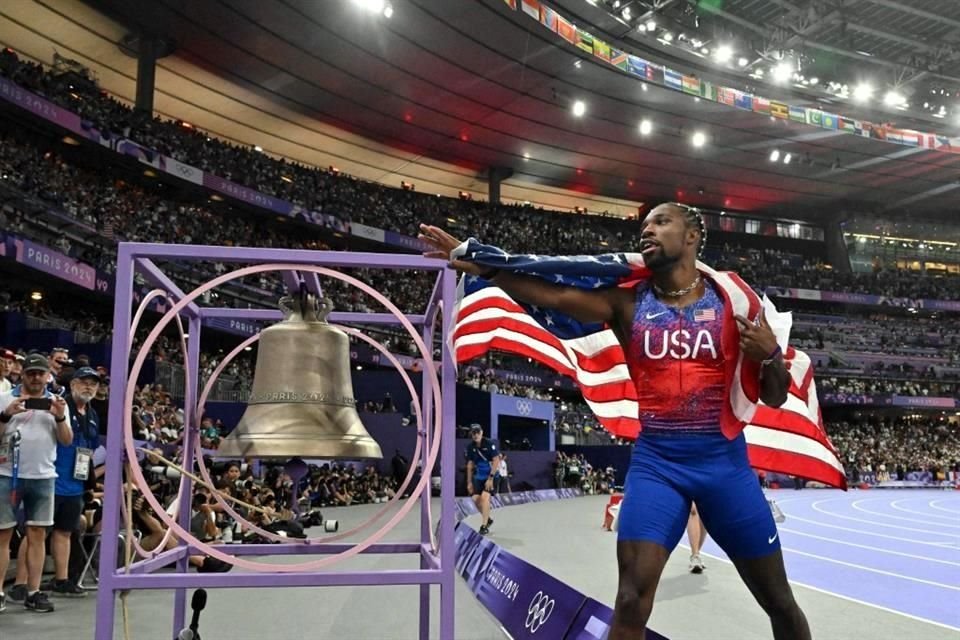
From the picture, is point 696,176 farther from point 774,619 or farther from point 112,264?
point 774,619

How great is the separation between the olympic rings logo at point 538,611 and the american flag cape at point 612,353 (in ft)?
3.79

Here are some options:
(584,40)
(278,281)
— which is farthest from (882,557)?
(278,281)

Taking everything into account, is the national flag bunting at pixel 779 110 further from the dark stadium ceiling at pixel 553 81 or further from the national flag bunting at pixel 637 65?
the national flag bunting at pixel 637 65

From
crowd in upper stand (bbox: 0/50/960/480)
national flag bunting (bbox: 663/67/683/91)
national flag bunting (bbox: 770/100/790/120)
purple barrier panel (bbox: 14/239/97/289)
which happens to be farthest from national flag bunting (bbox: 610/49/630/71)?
purple barrier panel (bbox: 14/239/97/289)

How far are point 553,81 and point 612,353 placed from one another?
91.2ft

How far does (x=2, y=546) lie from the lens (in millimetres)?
5723

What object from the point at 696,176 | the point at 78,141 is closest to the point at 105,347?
the point at 78,141

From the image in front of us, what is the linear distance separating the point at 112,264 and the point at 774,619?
69.5ft

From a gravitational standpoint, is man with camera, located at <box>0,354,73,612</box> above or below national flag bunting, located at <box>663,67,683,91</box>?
below

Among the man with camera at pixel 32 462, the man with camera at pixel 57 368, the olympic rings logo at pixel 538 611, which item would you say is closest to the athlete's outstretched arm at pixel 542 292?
the olympic rings logo at pixel 538 611

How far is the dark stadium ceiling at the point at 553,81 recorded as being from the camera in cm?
2608

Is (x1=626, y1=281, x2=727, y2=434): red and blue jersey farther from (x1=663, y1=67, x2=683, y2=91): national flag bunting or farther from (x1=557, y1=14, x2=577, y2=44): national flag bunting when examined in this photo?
(x1=663, y1=67, x2=683, y2=91): national flag bunting

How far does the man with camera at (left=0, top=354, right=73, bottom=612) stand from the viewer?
577cm

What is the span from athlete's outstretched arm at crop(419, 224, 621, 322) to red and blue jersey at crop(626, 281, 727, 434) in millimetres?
157
